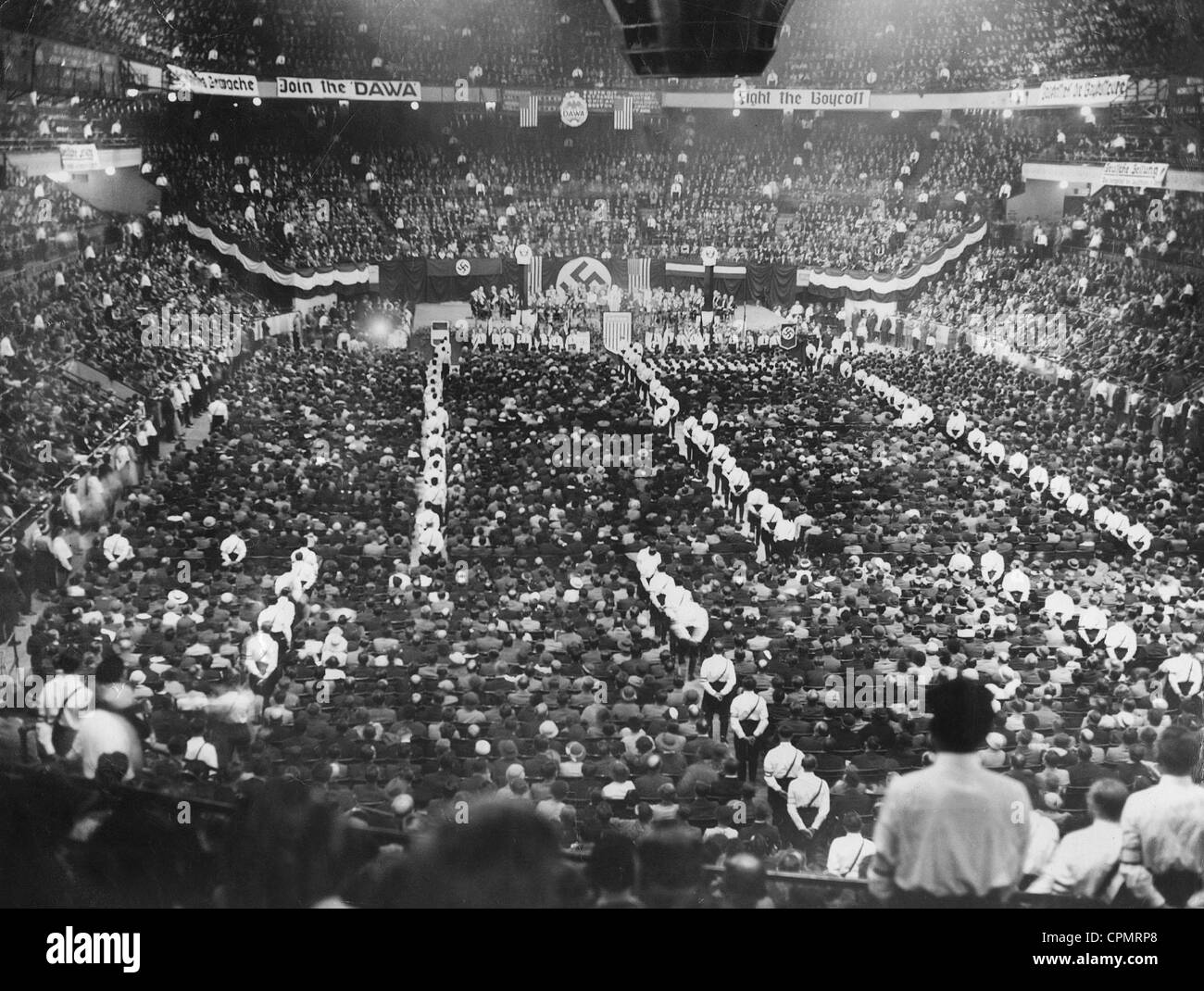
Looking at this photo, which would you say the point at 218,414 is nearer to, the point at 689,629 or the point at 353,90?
the point at 353,90

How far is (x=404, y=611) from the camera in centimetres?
891

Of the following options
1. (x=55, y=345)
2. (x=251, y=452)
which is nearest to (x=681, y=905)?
(x=251, y=452)

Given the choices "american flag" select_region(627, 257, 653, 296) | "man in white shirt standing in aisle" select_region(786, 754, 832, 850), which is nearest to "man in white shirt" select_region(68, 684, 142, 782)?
"man in white shirt standing in aisle" select_region(786, 754, 832, 850)

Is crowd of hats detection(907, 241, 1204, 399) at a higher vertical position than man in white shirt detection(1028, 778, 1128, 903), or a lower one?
higher

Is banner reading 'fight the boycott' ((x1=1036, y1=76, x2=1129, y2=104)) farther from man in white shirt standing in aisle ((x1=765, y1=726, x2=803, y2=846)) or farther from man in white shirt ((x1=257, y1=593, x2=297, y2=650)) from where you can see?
man in white shirt ((x1=257, y1=593, x2=297, y2=650))

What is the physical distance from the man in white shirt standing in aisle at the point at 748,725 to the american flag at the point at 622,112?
572 centimetres

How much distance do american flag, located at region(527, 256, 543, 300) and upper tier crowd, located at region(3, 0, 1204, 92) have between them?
1566 millimetres

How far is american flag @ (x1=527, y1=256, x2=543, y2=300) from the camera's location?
11.2 metres

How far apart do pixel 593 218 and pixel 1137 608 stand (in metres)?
5.79

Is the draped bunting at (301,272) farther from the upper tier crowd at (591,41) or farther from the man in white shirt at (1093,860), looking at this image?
the man in white shirt at (1093,860)

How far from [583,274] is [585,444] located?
173cm

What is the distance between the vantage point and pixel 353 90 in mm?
10836
